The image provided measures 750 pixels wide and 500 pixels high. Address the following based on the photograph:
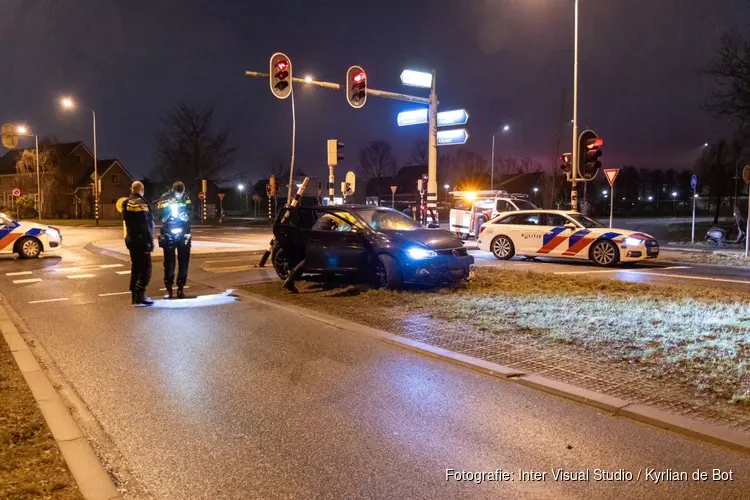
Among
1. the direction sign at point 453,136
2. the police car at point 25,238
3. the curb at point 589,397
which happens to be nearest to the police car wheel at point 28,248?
the police car at point 25,238

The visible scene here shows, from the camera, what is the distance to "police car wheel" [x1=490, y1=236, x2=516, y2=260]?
A: 653 inches

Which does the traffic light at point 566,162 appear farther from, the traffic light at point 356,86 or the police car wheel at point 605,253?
the traffic light at point 356,86

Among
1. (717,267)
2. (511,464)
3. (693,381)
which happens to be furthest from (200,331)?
(717,267)

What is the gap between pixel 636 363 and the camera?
5.71m

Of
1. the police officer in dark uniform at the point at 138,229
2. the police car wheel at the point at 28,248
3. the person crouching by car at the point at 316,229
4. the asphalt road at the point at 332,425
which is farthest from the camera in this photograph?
the police car wheel at the point at 28,248

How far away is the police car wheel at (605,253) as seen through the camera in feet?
47.6

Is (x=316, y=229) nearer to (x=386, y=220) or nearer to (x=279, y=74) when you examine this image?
(x=386, y=220)

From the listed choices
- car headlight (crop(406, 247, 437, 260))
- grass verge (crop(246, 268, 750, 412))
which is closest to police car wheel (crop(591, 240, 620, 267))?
grass verge (crop(246, 268, 750, 412))

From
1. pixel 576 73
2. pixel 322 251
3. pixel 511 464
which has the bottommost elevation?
pixel 511 464

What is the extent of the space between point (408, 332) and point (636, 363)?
267 centimetres

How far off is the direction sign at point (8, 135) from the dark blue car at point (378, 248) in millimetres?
18448

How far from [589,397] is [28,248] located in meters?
17.8

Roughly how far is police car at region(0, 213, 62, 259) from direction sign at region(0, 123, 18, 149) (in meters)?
7.55

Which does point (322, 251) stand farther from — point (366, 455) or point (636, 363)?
point (366, 455)
